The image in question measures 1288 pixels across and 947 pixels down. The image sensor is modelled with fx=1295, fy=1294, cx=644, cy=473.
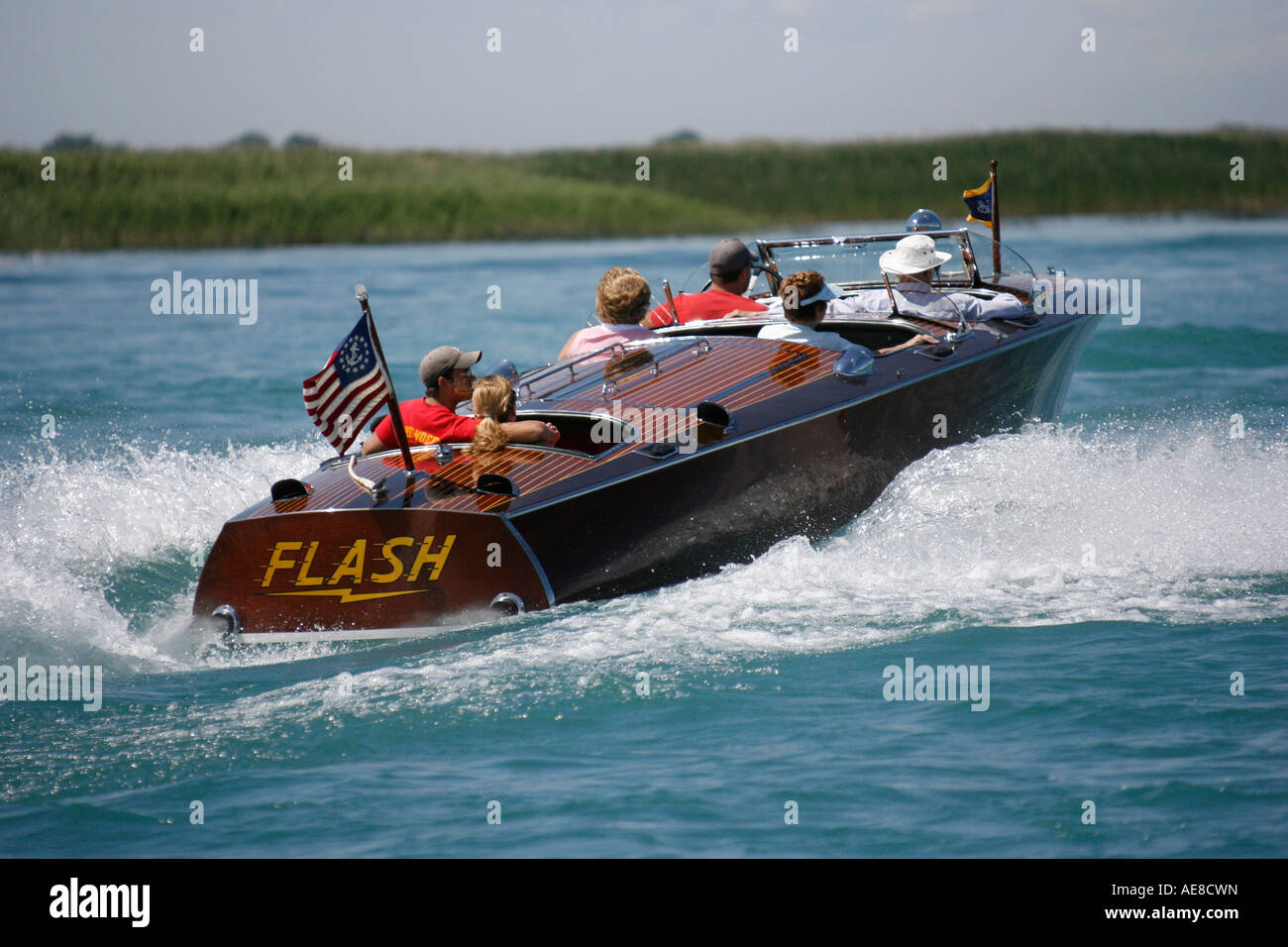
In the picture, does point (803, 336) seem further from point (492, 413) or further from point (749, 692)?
point (749, 692)

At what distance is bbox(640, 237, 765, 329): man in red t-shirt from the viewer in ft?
23.9

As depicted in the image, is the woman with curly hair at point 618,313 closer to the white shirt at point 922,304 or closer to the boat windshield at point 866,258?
the white shirt at point 922,304

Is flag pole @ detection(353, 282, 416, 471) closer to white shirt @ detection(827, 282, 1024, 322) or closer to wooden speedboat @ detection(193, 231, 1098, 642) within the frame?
wooden speedboat @ detection(193, 231, 1098, 642)

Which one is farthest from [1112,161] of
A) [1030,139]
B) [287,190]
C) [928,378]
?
[928,378]

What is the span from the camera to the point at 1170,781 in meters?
4.00

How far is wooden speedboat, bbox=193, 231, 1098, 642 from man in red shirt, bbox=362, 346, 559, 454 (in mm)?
102

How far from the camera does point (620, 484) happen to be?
5504 mm

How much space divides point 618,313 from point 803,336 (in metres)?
0.98

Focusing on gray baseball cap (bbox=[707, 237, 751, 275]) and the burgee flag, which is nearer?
gray baseball cap (bbox=[707, 237, 751, 275])

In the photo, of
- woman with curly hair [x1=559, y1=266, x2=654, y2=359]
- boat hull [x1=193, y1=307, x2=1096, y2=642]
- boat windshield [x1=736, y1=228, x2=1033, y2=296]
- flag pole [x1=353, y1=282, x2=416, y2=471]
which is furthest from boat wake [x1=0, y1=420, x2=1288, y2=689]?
woman with curly hair [x1=559, y1=266, x2=654, y2=359]

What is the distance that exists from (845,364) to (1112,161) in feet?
114

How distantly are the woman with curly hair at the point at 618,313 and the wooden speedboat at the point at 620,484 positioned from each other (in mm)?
170

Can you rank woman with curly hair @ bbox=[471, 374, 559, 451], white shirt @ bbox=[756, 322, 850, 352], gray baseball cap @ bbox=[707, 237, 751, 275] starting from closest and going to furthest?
1. woman with curly hair @ bbox=[471, 374, 559, 451]
2. white shirt @ bbox=[756, 322, 850, 352]
3. gray baseball cap @ bbox=[707, 237, 751, 275]

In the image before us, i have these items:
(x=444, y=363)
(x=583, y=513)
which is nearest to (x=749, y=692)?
(x=583, y=513)
